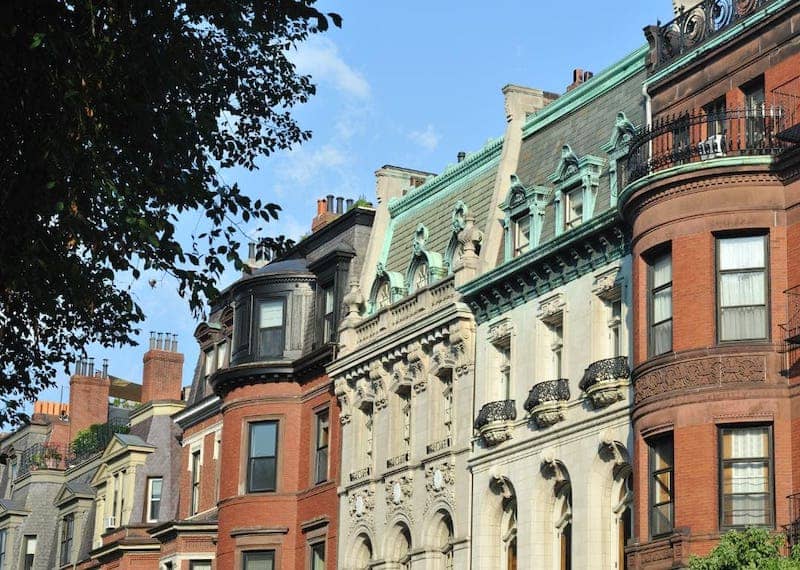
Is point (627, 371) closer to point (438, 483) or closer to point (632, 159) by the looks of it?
point (632, 159)

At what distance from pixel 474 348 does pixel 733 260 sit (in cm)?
1186

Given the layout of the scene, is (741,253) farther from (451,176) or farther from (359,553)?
(359,553)

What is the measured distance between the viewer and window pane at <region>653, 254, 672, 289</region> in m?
36.9

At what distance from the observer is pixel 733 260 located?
35812mm

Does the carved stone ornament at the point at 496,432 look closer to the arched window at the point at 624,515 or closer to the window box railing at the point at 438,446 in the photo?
the window box railing at the point at 438,446

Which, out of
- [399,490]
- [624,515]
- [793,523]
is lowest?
[793,523]

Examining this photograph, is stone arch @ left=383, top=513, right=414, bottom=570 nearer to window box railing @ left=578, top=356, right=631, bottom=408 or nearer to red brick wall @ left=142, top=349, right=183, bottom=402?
window box railing @ left=578, top=356, right=631, bottom=408

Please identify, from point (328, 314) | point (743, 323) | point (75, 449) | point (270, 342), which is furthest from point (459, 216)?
point (75, 449)

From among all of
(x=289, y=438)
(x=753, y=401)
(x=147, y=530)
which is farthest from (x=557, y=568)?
(x=147, y=530)

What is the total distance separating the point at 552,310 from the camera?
42906mm

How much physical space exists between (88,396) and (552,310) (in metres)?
45.0

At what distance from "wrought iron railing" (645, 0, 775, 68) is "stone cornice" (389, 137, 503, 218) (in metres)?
8.72

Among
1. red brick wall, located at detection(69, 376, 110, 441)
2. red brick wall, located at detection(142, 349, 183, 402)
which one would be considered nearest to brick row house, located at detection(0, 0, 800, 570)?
red brick wall, located at detection(142, 349, 183, 402)

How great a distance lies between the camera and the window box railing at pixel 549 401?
4147 cm
